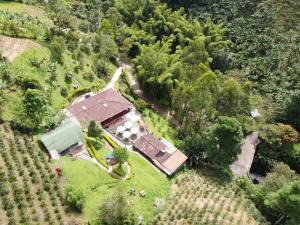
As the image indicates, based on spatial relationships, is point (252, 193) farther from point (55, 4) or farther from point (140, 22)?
point (55, 4)

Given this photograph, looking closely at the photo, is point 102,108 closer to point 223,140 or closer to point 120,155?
point 120,155

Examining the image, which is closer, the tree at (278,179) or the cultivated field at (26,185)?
the cultivated field at (26,185)

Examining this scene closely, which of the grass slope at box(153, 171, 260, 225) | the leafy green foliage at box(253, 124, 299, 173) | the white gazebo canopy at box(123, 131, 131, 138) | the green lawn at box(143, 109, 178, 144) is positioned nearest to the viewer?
the grass slope at box(153, 171, 260, 225)

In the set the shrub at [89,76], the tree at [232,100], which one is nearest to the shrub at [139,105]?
the shrub at [89,76]

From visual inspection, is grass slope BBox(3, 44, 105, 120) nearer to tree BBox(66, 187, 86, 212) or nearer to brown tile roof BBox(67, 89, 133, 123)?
brown tile roof BBox(67, 89, 133, 123)

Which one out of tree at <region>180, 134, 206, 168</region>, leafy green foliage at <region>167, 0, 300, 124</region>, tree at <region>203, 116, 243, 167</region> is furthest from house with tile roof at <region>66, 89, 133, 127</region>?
leafy green foliage at <region>167, 0, 300, 124</region>

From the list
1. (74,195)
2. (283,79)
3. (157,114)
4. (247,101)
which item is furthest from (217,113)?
(74,195)

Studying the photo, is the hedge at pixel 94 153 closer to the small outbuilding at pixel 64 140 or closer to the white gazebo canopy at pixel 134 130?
the small outbuilding at pixel 64 140
